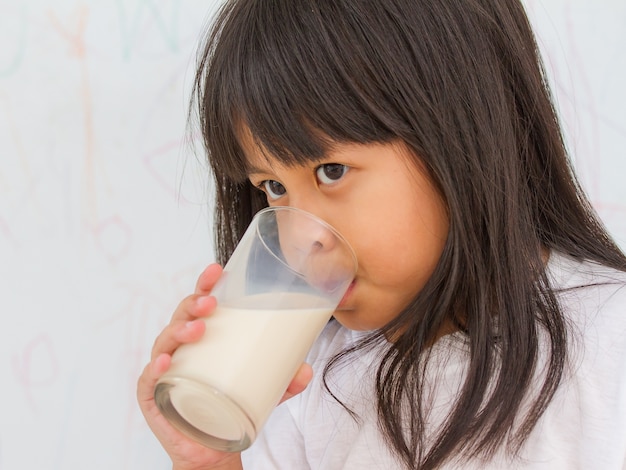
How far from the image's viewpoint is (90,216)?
2.82 feet

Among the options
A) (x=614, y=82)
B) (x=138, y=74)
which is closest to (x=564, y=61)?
(x=614, y=82)

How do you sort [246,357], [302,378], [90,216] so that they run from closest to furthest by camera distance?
[246,357], [302,378], [90,216]

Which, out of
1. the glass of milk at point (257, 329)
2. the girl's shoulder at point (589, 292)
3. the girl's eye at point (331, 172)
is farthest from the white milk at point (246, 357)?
the girl's shoulder at point (589, 292)

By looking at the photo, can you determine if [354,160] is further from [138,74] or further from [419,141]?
[138,74]

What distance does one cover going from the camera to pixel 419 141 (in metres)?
0.61

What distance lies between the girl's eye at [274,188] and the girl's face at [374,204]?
0.15 feet

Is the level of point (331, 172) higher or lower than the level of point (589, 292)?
higher

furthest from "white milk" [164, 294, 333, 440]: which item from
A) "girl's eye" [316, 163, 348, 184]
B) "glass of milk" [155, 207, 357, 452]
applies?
"girl's eye" [316, 163, 348, 184]

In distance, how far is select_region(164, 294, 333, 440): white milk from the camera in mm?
512

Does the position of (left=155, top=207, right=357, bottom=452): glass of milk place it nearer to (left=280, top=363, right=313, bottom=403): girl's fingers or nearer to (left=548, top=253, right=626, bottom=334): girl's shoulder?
(left=280, top=363, right=313, bottom=403): girl's fingers

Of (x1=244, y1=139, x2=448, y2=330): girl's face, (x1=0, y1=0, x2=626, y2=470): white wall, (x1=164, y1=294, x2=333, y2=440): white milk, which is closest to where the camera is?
(x1=164, y1=294, x2=333, y2=440): white milk

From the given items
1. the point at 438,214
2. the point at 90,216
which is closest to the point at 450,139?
the point at 438,214

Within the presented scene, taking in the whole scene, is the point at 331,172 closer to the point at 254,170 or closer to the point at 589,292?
the point at 254,170

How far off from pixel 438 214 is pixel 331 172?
0.35 ft
